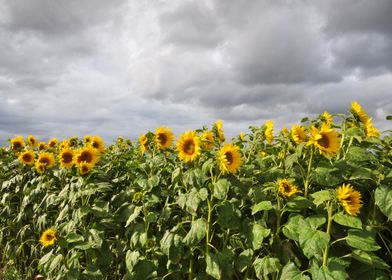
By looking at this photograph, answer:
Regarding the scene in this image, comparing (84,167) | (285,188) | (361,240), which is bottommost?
(361,240)

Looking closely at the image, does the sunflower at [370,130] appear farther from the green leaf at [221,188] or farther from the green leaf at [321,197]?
the green leaf at [221,188]

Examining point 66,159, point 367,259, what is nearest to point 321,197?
point 367,259

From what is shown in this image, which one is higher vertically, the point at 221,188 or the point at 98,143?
the point at 98,143

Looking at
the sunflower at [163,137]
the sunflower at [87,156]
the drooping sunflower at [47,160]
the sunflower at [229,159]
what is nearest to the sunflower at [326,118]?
the sunflower at [229,159]

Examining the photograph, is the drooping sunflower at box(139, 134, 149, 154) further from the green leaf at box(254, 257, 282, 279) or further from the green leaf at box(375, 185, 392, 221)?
the green leaf at box(375, 185, 392, 221)

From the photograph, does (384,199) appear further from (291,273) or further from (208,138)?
(208,138)

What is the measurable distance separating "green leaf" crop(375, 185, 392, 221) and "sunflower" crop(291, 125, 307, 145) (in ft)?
2.36

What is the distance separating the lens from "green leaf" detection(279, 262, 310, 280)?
118 inches

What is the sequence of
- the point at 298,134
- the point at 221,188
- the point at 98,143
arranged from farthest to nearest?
the point at 98,143 < the point at 298,134 < the point at 221,188

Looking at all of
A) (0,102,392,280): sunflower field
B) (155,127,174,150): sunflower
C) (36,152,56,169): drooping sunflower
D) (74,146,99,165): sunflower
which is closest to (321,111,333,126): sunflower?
(0,102,392,280): sunflower field

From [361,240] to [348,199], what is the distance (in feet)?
0.94

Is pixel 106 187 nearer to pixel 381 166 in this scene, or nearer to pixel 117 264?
pixel 117 264

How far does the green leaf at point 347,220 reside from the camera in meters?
Result: 2.87

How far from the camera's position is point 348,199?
2990mm
